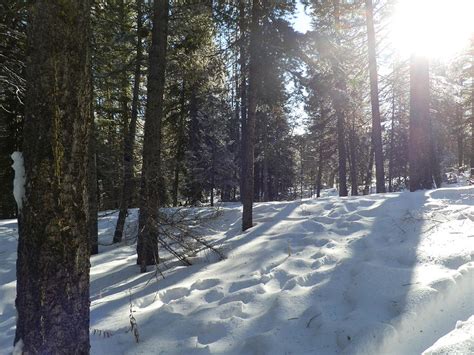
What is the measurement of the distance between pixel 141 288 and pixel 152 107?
343cm

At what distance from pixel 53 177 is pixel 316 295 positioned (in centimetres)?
301

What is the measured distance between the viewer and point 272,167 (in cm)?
3569

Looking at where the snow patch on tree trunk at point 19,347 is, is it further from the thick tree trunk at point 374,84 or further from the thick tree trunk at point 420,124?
the thick tree trunk at point 374,84

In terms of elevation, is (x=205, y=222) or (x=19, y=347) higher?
(x=205, y=222)

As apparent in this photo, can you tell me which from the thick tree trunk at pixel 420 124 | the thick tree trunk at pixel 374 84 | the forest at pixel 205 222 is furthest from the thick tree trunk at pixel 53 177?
the thick tree trunk at pixel 374 84

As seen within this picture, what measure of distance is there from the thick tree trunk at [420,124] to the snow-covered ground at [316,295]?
104 inches

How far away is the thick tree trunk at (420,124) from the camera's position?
9.56 meters

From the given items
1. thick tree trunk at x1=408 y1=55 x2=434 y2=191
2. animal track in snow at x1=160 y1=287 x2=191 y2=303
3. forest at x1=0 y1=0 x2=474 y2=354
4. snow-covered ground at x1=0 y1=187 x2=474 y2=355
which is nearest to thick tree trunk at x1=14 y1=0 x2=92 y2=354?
forest at x1=0 y1=0 x2=474 y2=354

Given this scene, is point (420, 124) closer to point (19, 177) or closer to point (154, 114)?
point (154, 114)

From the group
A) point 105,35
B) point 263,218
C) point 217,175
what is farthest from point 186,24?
point 217,175

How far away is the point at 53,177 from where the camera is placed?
8.80ft

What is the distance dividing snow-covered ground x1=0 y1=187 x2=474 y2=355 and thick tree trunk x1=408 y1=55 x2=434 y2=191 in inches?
104

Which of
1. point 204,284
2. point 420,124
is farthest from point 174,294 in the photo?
point 420,124

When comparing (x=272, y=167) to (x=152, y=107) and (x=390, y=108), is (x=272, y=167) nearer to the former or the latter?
(x=390, y=108)
